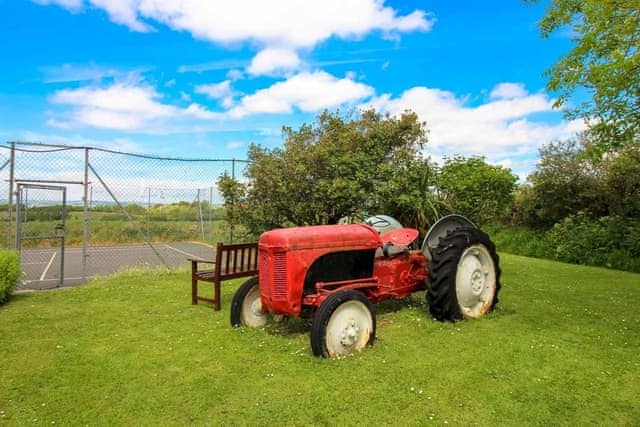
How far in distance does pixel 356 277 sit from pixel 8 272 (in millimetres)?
5301

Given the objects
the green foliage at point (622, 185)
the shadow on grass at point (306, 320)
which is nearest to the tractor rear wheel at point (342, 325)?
the shadow on grass at point (306, 320)

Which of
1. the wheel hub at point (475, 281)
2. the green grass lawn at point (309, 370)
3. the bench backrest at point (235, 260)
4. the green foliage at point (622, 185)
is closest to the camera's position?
the green grass lawn at point (309, 370)

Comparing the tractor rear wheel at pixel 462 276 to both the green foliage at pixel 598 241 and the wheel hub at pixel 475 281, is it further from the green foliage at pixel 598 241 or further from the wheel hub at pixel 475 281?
the green foliage at pixel 598 241

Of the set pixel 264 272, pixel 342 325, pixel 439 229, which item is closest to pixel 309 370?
pixel 342 325

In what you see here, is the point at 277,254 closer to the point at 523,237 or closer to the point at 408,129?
the point at 408,129

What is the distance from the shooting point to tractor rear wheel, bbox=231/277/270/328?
518 cm

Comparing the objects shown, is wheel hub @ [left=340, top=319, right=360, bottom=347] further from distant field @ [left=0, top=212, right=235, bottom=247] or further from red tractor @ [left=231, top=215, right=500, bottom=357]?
distant field @ [left=0, top=212, right=235, bottom=247]

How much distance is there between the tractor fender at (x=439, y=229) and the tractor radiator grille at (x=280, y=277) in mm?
2186

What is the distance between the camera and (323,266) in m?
4.76

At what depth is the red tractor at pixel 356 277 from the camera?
4309 millimetres

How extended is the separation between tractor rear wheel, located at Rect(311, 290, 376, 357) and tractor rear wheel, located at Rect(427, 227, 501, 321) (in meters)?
1.13

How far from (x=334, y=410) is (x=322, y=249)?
67.8 inches

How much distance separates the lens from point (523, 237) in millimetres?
15398

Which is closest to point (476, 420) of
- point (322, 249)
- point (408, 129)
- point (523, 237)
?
point (322, 249)
